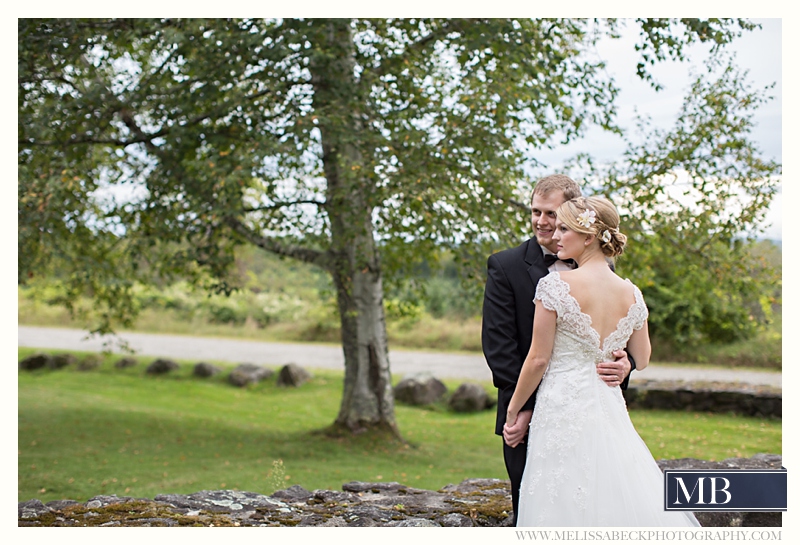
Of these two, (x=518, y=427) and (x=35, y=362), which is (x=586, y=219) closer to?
(x=518, y=427)

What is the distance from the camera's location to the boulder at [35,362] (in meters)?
15.3

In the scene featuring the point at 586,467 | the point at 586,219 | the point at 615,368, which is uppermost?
the point at 586,219

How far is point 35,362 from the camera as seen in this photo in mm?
15391

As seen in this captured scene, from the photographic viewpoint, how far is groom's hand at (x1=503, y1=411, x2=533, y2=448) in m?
3.30

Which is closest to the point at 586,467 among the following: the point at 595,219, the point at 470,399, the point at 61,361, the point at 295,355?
the point at 595,219

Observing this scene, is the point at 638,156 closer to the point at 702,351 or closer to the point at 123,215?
the point at 123,215

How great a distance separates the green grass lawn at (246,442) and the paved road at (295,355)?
166 centimetres

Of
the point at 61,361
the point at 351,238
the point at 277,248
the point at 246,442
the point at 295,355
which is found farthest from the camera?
the point at 295,355

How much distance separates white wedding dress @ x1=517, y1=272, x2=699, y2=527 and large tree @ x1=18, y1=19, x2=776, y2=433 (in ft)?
10.7

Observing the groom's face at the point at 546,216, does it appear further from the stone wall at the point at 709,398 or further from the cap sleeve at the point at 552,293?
the stone wall at the point at 709,398

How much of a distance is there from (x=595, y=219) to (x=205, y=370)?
41.1 ft

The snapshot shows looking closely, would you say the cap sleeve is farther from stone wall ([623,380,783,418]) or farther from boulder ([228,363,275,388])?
boulder ([228,363,275,388])

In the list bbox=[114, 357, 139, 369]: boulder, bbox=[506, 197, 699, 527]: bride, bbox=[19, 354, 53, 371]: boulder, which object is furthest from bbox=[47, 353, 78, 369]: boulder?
bbox=[506, 197, 699, 527]: bride
